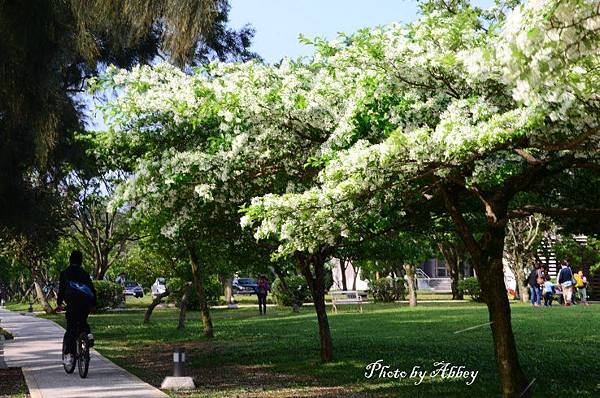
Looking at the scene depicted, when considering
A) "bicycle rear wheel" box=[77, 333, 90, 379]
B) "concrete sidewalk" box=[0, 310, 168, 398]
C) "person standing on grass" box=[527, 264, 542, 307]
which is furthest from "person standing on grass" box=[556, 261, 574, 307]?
"bicycle rear wheel" box=[77, 333, 90, 379]

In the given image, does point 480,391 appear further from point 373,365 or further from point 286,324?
point 286,324

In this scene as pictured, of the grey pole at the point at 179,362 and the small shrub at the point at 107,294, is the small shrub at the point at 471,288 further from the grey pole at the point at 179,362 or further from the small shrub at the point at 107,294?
the grey pole at the point at 179,362

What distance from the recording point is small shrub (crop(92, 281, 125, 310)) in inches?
1432

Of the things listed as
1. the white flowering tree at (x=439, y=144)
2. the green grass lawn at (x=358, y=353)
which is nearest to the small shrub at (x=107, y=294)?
the green grass lawn at (x=358, y=353)

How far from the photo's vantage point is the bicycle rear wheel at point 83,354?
11.3 metres

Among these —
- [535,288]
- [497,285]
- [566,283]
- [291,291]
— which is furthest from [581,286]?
[497,285]

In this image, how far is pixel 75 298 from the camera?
456 inches

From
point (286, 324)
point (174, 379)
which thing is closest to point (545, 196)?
point (174, 379)

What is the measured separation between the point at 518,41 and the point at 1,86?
23.8ft

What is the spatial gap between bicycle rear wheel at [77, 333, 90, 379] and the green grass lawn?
1018 mm

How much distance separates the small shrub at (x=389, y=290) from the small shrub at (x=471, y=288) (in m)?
3.03

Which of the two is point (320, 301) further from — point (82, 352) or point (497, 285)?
point (497, 285)

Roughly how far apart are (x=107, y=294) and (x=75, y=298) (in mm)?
26622

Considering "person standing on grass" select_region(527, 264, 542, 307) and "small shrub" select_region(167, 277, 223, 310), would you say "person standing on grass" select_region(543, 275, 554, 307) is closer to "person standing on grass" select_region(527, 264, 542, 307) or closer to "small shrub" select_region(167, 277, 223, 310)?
"person standing on grass" select_region(527, 264, 542, 307)
